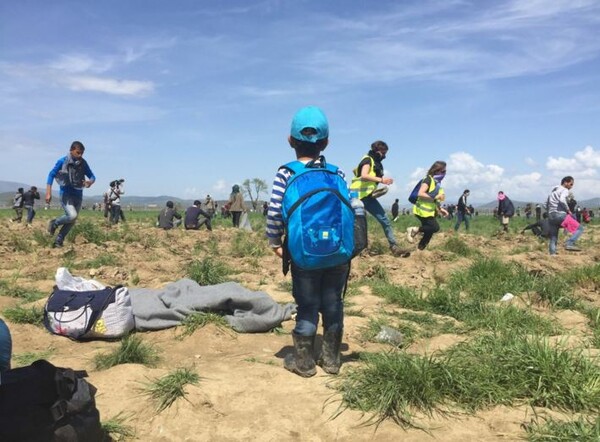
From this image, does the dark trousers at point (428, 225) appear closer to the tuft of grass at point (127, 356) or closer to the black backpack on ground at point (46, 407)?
the tuft of grass at point (127, 356)

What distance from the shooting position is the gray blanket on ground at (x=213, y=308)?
462 cm

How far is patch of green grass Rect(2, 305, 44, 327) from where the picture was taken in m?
4.62

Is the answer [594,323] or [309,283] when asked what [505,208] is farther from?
[309,283]

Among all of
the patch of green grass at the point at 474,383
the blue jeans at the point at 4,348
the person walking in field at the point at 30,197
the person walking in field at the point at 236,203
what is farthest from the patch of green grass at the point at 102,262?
the person walking in field at the point at 30,197

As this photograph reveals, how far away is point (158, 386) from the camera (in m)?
3.03

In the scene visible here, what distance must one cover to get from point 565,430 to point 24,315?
4.57 metres

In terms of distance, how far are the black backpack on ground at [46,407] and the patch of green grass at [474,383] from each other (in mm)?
1456

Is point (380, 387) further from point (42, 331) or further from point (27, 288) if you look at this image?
point (27, 288)

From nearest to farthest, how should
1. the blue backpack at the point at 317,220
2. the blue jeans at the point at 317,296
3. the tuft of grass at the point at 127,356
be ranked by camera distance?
1. the blue backpack at the point at 317,220
2. the blue jeans at the point at 317,296
3. the tuft of grass at the point at 127,356

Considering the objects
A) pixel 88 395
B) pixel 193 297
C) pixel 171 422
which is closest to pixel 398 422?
pixel 171 422

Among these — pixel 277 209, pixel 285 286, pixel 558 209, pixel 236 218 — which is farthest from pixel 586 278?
pixel 236 218

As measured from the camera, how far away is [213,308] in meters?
4.80

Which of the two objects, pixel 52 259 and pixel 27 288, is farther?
pixel 52 259

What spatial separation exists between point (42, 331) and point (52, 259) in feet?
12.5
